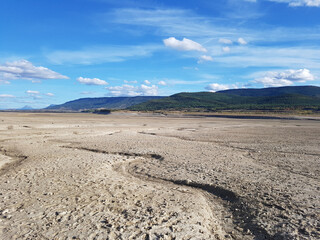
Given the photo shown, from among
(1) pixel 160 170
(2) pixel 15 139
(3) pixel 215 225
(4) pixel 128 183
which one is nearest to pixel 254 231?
(3) pixel 215 225

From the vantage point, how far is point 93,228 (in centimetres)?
521

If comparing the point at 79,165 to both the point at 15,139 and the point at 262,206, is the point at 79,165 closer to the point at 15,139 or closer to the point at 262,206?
the point at 262,206

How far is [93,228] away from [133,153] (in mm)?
8167

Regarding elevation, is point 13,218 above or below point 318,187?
above

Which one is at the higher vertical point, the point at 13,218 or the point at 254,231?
the point at 13,218

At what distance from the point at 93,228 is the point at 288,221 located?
173 inches

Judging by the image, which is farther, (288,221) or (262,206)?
(262,206)

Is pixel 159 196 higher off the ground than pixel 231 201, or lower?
higher

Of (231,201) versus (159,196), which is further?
(159,196)

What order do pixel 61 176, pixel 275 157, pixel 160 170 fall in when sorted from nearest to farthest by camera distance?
pixel 61 176 < pixel 160 170 < pixel 275 157

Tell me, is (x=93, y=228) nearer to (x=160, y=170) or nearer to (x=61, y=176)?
(x=61, y=176)

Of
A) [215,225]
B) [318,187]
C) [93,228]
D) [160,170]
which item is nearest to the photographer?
[93,228]

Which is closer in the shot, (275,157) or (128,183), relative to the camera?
(128,183)

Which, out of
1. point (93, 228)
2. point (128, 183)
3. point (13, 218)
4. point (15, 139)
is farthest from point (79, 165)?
point (15, 139)
